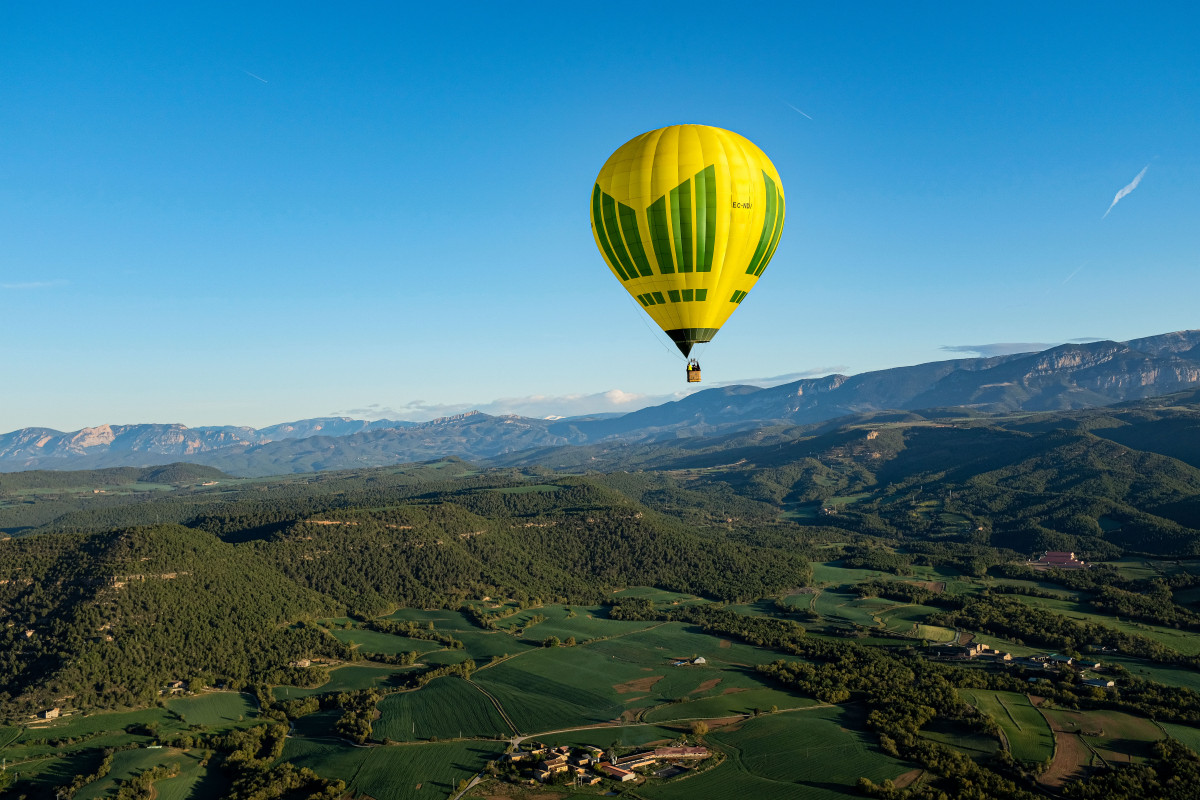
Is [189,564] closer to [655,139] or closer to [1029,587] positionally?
[655,139]

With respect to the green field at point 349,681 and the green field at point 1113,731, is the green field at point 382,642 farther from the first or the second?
the green field at point 1113,731

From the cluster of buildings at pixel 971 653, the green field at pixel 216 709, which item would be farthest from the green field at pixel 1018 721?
the green field at pixel 216 709

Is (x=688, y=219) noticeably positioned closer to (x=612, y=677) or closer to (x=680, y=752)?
(x=680, y=752)

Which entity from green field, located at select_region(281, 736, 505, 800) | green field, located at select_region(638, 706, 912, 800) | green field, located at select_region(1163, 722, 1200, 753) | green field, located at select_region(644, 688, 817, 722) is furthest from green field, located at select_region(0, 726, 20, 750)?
green field, located at select_region(1163, 722, 1200, 753)

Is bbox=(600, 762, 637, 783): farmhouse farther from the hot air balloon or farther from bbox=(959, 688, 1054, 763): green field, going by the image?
the hot air balloon

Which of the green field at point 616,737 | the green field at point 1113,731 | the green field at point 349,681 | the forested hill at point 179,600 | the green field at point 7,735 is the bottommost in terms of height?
the green field at point 1113,731

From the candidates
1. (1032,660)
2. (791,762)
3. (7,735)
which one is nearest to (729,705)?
(791,762)
